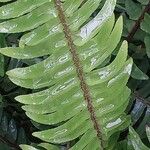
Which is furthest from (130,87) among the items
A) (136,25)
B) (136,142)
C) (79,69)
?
(79,69)

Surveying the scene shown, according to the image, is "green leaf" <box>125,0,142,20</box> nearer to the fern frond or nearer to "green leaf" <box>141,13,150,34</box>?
"green leaf" <box>141,13,150,34</box>

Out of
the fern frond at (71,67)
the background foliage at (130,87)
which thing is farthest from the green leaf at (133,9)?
the fern frond at (71,67)

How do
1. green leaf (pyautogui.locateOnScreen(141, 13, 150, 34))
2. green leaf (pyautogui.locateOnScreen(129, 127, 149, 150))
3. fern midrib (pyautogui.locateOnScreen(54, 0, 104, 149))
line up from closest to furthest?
fern midrib (pyautogui.locateOnScreen(54, 0, 104, 149)), green leaf (pyautogui.locateOnScreen(129, 127, 149, 150)), green leaf (pyautogui.locateOnScreen(141, 13, 150, 34))

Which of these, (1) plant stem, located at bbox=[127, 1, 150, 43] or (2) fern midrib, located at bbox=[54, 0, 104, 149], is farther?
(1) plant stem, located at bbox=[127, 1, 150, 43]

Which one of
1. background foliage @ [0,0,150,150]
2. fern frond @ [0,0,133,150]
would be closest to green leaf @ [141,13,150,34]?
background foliage @ [0,0,150,150]

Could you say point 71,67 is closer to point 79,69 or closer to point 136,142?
point 79,69
